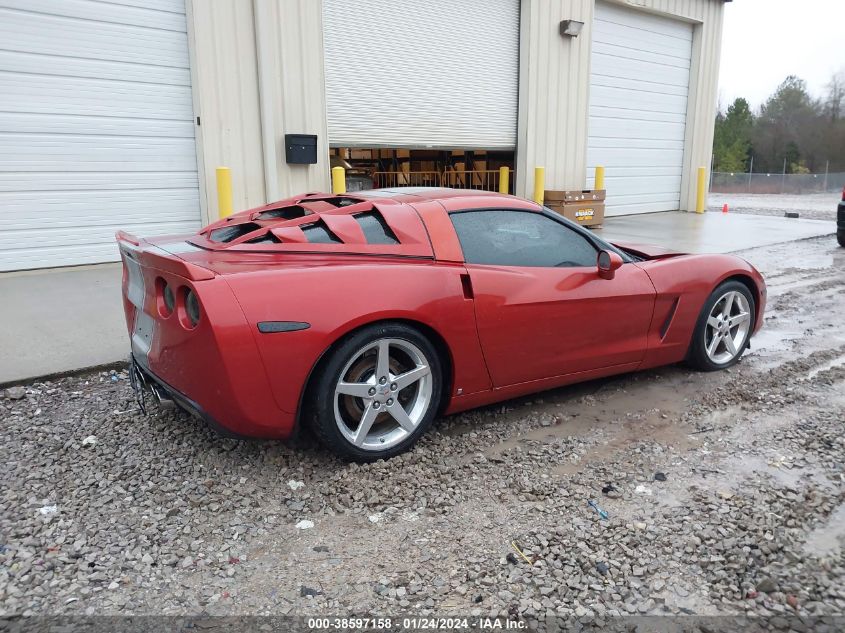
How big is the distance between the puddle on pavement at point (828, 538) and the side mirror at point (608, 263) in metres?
1.71

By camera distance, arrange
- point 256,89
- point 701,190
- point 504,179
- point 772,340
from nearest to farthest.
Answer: point 772,340 < point 256,89 < point 504,179 < point 701,190

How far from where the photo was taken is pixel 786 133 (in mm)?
Result: 58188

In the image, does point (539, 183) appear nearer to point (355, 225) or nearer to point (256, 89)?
point (256, 89)

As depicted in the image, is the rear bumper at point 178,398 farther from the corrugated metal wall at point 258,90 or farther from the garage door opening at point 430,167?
the garage door opening at point 430,167

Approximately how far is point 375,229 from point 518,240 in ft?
2.90

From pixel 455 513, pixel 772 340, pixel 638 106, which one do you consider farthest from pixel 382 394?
pixel 638 106

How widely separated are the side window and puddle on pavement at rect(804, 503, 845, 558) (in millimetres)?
1886

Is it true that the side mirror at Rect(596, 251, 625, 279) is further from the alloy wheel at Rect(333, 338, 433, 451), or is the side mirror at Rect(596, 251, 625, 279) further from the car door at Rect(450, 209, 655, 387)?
the alloy wheel at Rect(333, 338, 433, 451)

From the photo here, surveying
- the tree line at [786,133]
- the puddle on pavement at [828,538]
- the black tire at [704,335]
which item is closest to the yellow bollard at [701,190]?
the black tire at [704,335]

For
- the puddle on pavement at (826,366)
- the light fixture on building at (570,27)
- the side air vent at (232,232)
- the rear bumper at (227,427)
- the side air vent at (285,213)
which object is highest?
the light fixture on building at (570,27)

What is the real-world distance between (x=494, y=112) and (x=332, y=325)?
34.7 ft

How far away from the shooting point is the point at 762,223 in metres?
15.2

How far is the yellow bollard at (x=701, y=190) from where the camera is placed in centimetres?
1728

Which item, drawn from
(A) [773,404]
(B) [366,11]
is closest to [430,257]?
(A) [773,404]
